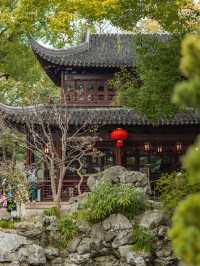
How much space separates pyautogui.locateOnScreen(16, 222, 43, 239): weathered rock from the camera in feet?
43.9

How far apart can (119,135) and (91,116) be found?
3.90 feet

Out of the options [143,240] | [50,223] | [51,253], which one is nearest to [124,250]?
[143,240]

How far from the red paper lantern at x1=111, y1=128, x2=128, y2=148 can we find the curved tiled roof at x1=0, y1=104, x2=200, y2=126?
0.89 feet

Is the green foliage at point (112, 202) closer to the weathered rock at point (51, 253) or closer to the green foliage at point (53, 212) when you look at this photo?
the green foliage at point (53, 212)

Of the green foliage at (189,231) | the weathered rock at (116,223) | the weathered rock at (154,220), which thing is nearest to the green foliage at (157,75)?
the weathered rock at (154,220)

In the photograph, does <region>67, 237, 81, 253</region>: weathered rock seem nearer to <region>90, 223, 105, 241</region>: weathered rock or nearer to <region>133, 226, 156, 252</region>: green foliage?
<region>90, 223, 105, 241</region>: weathered rock

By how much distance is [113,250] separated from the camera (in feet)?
42.8

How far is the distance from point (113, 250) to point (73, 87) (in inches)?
346

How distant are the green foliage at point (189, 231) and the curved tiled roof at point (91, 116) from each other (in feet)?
49.0

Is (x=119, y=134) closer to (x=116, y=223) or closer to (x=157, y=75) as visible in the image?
(x=157, y=75)

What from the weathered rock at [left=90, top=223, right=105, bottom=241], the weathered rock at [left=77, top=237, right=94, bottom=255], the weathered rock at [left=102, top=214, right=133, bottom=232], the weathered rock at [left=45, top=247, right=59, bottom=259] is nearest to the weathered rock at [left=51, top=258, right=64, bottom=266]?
the weathered rock at [left=45, top=247, right=59, bottom=259]

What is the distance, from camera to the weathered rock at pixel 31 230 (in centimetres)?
1338

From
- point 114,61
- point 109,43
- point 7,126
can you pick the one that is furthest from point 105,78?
point 7,126

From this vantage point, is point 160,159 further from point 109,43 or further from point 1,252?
point 1,252
